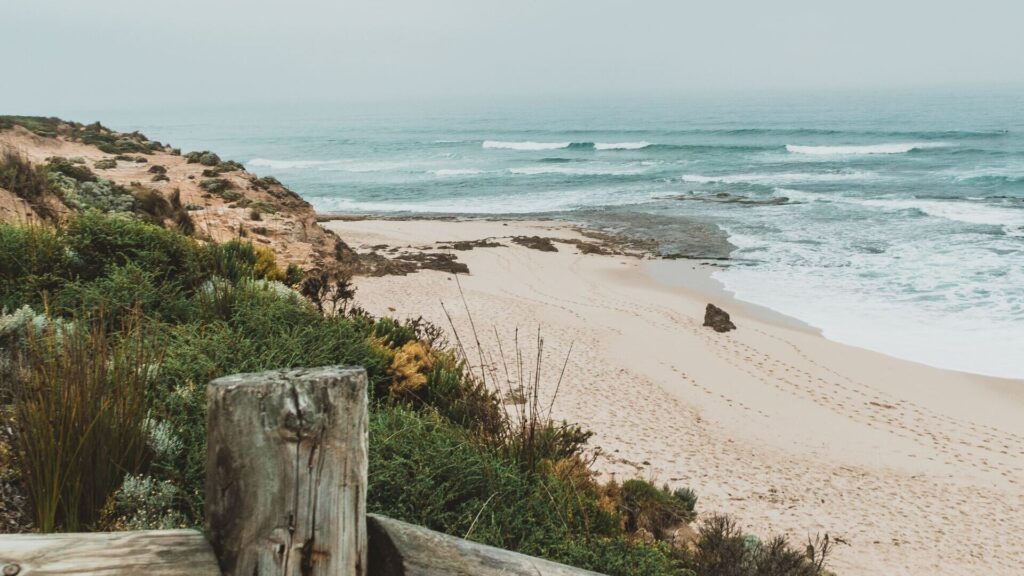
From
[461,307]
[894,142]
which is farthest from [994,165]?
[461,307]

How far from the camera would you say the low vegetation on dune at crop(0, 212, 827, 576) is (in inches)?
106

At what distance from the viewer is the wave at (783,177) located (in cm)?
3841

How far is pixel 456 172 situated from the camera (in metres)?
48.5

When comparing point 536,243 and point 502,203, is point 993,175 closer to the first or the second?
point 502,203

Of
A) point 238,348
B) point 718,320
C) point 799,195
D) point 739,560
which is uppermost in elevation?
point 238,348

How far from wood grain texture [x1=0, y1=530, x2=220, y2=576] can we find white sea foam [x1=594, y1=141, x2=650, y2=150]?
57.4 m

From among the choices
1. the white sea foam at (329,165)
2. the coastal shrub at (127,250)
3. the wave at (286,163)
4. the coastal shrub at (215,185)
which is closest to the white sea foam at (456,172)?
the white sea foam at (329,165)

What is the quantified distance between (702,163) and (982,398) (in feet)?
126

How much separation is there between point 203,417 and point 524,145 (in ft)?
201

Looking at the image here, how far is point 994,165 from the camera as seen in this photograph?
130ft

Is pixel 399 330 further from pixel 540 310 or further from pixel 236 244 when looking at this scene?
pixel 540 310

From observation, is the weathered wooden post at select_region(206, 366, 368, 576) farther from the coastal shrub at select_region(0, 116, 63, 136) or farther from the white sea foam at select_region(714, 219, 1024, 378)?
the coastal shrub at select_region(0, 116, 63, 136)

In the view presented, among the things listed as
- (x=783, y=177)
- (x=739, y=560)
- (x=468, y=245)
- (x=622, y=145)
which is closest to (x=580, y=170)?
(x=783, y=177)

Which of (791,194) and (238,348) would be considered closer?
(238,348)
